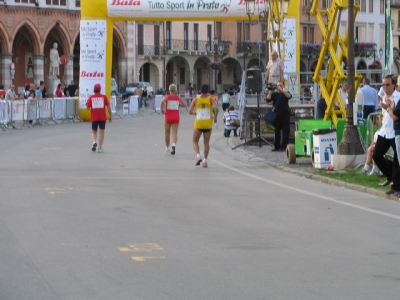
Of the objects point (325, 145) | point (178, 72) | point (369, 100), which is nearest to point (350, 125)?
point (325, 145)

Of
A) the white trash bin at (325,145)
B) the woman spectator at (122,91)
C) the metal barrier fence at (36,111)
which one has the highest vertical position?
the woman spectator at (122,91)

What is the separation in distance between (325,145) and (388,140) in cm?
398

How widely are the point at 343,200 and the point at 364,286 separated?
19.7ft

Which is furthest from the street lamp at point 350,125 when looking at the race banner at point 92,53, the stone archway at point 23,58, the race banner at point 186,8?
the stone archway at point 23,58

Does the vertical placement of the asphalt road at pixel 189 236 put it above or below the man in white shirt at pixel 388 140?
below

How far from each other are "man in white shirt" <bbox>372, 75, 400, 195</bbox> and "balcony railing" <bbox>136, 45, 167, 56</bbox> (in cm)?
6848

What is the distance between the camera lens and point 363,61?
9219 centimetres

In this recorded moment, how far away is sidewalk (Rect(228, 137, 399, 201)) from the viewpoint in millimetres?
14865

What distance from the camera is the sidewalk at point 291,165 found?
14.9 m

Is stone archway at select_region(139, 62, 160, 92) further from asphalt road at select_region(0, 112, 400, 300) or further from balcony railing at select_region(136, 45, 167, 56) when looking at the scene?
asphalt road at select_region(0, 112, 400, 300)

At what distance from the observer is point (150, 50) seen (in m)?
83.1

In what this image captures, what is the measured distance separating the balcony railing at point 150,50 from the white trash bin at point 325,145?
213ft

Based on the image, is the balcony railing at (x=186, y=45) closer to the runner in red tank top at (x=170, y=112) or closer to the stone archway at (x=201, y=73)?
the stone archway at (x=201, y=73)

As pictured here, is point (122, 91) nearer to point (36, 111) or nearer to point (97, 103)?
point (36, 111)
